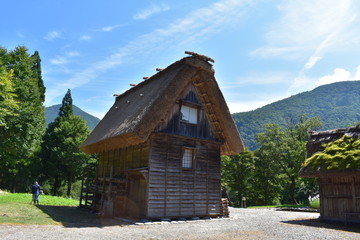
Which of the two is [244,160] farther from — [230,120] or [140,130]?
[140,130]

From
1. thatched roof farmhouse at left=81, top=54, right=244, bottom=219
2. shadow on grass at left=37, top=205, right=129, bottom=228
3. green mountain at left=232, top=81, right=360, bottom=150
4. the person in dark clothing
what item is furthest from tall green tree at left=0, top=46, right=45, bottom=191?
green mountain at left=232, top=81, right=360, bottom=150

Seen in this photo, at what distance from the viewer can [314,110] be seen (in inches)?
4786

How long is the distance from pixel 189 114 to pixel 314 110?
11865 cm

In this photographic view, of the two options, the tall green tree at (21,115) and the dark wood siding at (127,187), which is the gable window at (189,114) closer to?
the dark wood siding at (127,187)

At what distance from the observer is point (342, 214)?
14.8 m

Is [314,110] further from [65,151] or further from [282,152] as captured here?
[65,151]

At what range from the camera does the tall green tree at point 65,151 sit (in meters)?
35.4

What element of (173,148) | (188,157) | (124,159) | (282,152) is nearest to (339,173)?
(188,157)

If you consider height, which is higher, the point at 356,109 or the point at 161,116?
the point at 356,109

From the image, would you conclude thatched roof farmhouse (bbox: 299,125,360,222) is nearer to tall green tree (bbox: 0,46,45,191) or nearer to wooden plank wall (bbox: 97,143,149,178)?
wooden plank wall (bbox: 97,143,149,178)

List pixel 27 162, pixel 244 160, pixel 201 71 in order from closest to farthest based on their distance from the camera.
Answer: pixel 201 71, pixel 27 162, pixel 244 160

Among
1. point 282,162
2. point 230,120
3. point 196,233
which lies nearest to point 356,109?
point 282,162

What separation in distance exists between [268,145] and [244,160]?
16.1 feet

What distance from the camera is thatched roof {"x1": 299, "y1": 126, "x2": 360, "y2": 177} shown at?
45.3 ft
